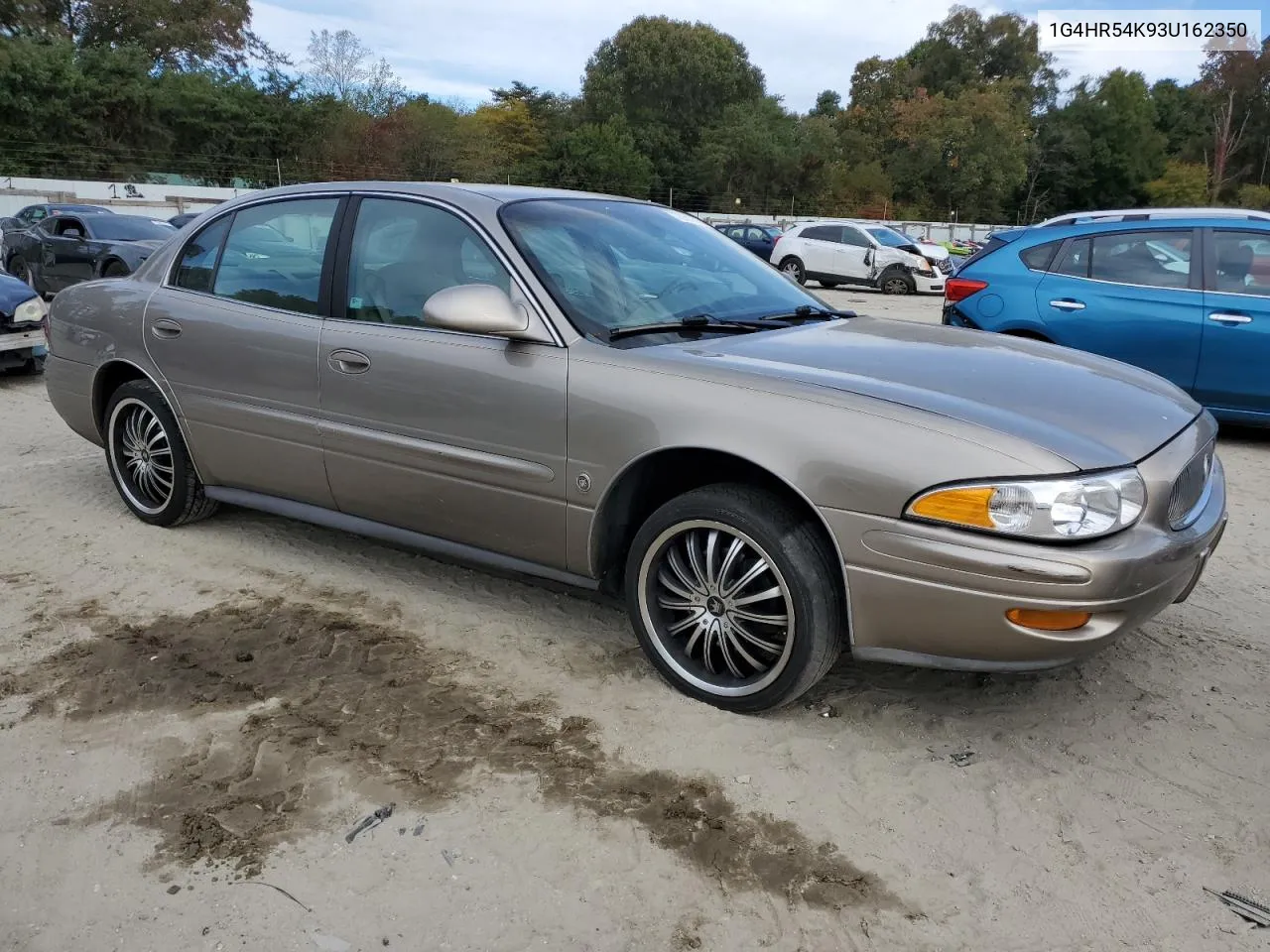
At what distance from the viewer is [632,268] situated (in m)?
3.72

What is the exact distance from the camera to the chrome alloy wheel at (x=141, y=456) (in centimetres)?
471

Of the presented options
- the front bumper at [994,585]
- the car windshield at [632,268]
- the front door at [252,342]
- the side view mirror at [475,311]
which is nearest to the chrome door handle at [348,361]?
the front door at [252,342]

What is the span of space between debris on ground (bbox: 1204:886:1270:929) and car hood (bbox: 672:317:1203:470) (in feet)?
3.45

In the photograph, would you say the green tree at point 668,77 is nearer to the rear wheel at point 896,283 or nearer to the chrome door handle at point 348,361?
the rear wheel at point 896,283

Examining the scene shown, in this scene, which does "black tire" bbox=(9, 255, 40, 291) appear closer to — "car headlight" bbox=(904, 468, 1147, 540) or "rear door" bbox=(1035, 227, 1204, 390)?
"rear door" bbox=(1035, 227, 1204, 390)

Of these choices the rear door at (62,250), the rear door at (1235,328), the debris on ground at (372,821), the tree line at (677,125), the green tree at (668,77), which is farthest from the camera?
the green tree at (668,77)

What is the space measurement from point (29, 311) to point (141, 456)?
5305 millimetres

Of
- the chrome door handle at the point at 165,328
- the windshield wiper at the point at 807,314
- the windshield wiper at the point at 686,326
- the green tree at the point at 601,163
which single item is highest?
the green tree at the point at 601,163

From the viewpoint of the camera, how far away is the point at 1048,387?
10.3 feet

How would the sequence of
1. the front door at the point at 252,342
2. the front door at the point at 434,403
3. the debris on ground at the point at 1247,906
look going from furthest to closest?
the front door at the point at 252,342
the front door at the point at 434,403
the debris on ground at the point at 1247,906

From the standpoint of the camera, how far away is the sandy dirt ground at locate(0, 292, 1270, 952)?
2254 mm

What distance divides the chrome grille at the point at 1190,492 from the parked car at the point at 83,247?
1439 centimetres

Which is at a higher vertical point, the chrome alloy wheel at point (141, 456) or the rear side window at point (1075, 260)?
the rear side window at point (1075, 260)

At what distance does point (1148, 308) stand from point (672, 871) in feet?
19.0
